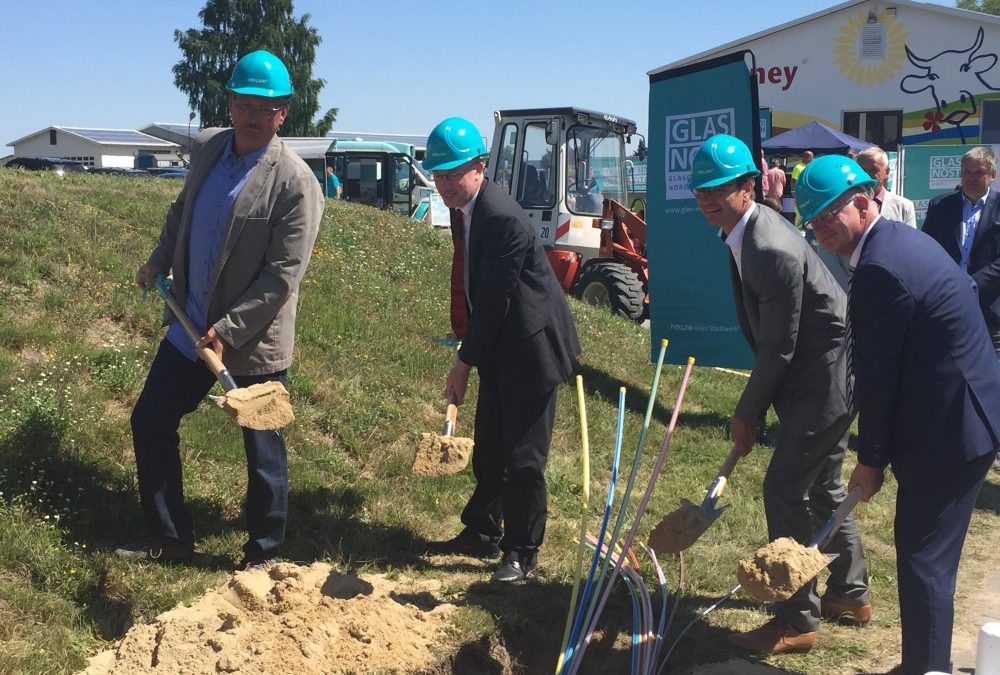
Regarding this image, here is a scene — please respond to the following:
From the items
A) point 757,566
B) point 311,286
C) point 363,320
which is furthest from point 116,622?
point 311,286

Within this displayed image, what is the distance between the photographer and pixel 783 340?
13.3 ft

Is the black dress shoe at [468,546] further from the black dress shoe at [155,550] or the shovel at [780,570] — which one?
the shovel at [780,570]

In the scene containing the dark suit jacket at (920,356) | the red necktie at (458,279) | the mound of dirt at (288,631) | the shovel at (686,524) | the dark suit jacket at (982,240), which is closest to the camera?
the dark suit jacket at (920,356)

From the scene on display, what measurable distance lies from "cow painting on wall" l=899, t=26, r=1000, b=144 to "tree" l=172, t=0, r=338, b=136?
130 feet

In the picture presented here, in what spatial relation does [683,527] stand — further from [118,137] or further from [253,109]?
[118,137]

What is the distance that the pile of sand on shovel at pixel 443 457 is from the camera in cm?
422

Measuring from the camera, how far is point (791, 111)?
2525 cm

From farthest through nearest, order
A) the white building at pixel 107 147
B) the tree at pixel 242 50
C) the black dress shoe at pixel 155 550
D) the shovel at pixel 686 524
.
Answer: the white building at pixel 107 147
the tree at pixel 242 50
the black dress shoe at pixel 155 550
the shovel at pixel 686 524

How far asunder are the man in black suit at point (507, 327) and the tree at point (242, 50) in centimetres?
5409

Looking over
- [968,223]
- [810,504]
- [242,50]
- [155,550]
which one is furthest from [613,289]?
[242,50]

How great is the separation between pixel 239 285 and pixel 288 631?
4.96 ft

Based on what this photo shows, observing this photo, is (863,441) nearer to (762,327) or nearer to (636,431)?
(762,327)

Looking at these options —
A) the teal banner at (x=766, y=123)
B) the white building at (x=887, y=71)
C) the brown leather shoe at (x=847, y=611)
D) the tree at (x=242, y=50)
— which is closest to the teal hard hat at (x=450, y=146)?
the brown leather shoe at (x=847, y=611)

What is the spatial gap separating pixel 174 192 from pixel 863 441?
8342 mm
